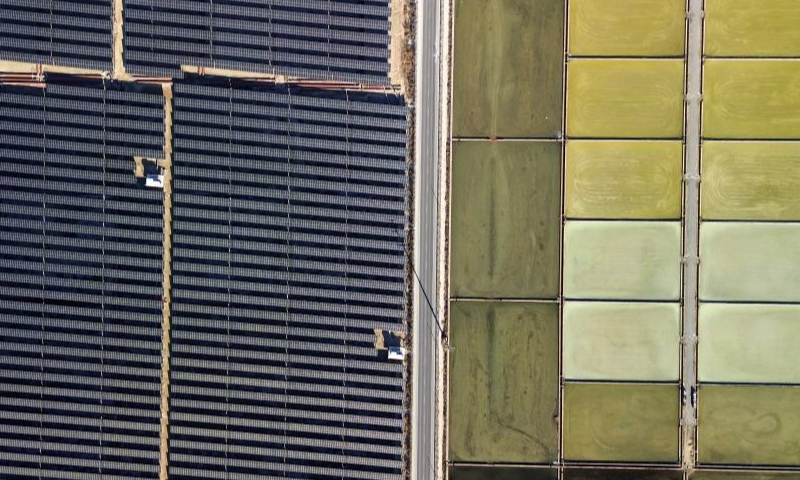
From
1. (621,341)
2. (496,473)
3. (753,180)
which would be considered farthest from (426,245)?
(753,180)

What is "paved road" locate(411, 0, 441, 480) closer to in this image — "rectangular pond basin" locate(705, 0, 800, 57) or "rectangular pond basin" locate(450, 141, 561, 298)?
"rectangular pond basin" locate(450, 141, 561, 298)

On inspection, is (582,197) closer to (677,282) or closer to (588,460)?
(677,282)

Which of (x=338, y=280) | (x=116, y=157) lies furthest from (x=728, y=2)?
(x=116, y=157)

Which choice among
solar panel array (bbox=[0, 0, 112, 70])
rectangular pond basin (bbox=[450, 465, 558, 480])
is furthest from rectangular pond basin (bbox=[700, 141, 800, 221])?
solar panel array (bbox=[0, 0, 112, 70])

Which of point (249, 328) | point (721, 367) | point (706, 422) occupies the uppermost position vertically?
point (249, 328)

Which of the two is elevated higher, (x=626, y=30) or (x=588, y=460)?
(x=626, y=30)

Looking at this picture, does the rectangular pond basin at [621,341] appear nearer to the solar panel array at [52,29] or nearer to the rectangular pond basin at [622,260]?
the rectangular pond basin at [622,260]

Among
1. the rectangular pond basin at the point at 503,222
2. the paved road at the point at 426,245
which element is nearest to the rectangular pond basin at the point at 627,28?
the rectangular pond basin at the point at 503,222
